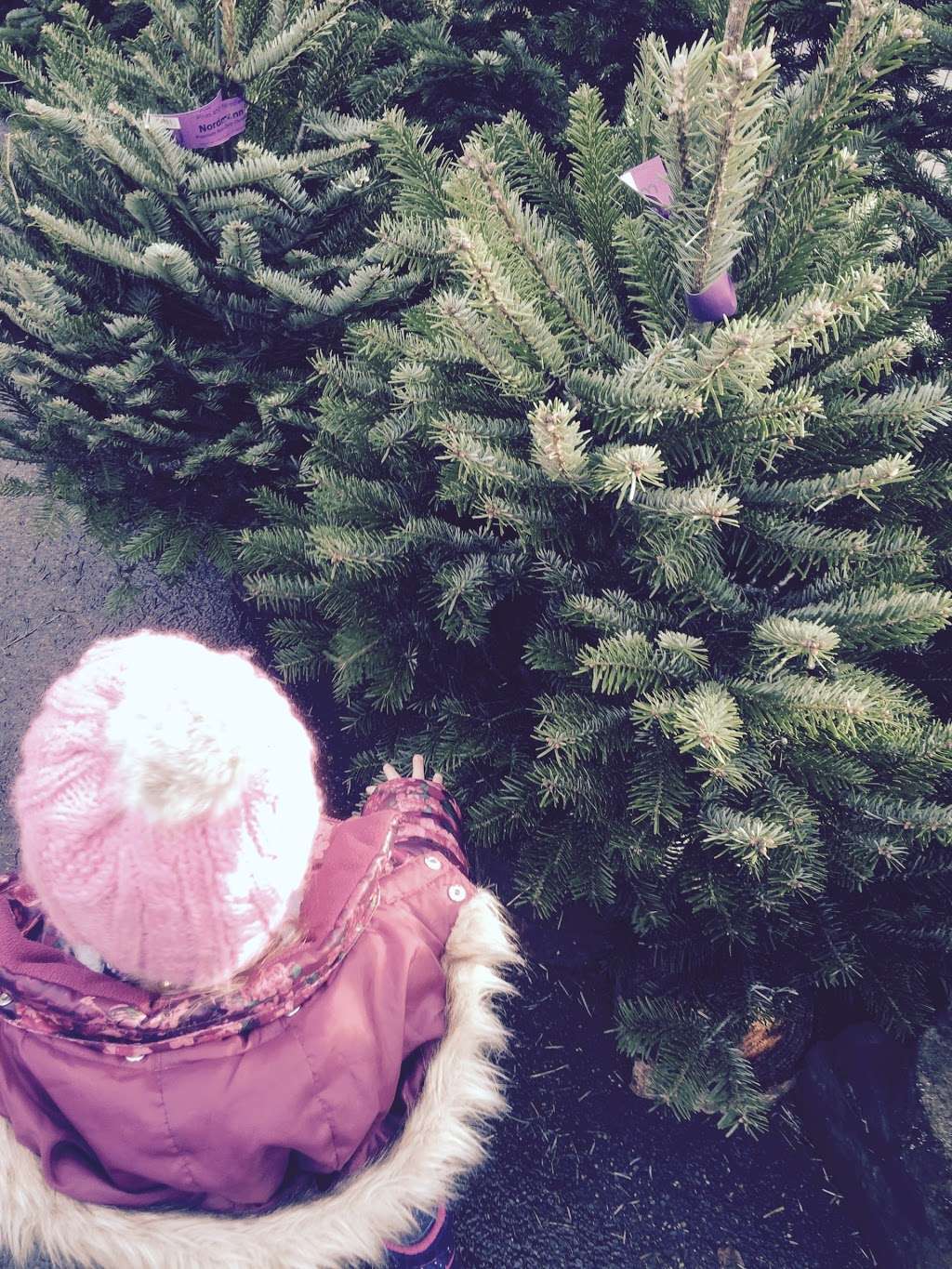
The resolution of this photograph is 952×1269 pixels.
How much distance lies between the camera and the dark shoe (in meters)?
2.08

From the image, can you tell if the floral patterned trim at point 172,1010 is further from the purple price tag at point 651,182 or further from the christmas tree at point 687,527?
the purple price tag at point 651,182

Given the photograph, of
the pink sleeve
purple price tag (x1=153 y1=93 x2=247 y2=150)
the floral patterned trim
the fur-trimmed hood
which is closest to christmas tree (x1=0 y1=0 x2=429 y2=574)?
purple price tag (x1=153 y1=93 x2=247 y2=150)

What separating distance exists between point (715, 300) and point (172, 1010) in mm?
1582

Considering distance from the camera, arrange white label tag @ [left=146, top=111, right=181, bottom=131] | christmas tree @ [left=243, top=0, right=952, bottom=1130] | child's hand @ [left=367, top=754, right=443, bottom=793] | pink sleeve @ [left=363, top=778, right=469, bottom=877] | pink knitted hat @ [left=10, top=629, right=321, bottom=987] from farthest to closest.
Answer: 1. white label tag @ [left=146, top=111, right=181, bottom=131]
2. child's hand @ [left=367, top=754, right=443, bottom=793]
3. pink sleeve @ [left=363, top=778, right=469, bottom=877]
4. christmas tree @ [left=243, top=0, right=952, bottom=1130]
5. pink knitted hat @ [left=10, top=629, right=321, bottom=987]

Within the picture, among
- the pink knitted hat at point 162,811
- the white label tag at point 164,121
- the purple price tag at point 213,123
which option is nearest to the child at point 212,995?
the pink knitted hat at point 162,811

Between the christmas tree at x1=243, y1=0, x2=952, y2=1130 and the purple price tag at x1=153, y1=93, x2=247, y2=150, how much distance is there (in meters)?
0.64

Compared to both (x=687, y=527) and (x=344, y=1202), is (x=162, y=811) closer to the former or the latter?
(x=344, y=1202)

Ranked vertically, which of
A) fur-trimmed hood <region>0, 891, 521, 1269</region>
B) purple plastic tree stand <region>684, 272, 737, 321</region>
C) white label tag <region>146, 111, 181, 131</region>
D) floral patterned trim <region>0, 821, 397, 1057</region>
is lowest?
fur-trimmed hood <region>0, 891, 521, 1269</region>

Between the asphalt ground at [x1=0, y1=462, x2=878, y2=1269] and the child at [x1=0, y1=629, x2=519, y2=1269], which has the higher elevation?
the child at [x1=0, y1=629, x2=519, y2=1269]

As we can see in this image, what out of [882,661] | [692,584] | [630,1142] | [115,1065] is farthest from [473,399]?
[630,1142]

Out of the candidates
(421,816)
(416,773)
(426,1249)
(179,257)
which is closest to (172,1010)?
(421,816)

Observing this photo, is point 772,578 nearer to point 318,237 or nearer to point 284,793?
point 284,793

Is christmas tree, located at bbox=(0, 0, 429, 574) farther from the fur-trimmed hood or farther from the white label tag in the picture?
the fur-trimmed hood

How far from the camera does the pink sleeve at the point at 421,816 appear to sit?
1.87 metres
